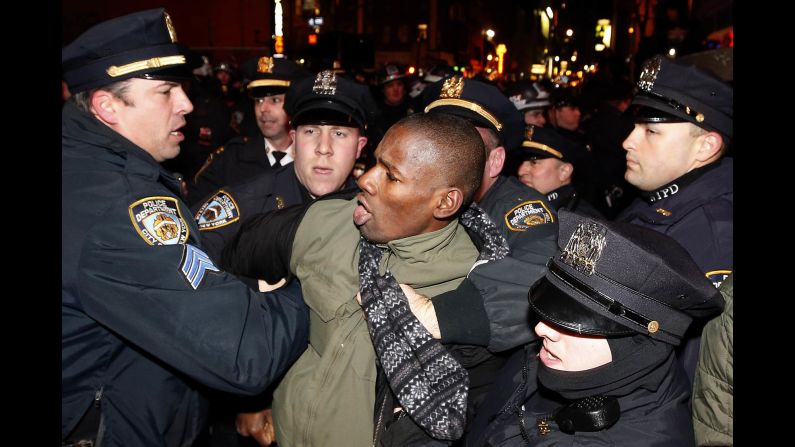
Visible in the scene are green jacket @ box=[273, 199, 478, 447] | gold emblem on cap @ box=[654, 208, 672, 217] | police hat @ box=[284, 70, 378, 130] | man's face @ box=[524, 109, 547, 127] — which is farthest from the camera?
man's face @ box=[524, 109, 547, 127]

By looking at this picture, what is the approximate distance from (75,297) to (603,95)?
9224 mm

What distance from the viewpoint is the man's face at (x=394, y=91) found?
35.4 ft

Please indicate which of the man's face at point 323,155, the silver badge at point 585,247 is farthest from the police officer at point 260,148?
the silver badge at point 585,247

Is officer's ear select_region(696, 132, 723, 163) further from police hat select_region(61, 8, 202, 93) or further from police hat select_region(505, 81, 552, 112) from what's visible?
police hat select_region(505, 81, 552, 112)

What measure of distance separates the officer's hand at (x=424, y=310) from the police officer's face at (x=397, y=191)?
23 cm

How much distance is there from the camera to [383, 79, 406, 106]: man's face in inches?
425

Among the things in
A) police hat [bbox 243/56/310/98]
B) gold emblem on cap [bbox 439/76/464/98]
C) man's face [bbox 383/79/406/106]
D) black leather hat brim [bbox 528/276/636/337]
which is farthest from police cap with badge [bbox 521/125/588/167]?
man's face [bbox 383/79/406/106]

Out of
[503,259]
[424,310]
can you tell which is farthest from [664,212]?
[424,310]

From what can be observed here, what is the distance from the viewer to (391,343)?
2074 mm

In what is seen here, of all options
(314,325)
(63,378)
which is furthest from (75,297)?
(314,325)

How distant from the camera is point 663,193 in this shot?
329 centimetres

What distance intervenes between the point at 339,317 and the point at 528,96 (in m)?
6.16

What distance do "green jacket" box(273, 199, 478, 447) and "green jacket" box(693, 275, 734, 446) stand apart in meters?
0.91
